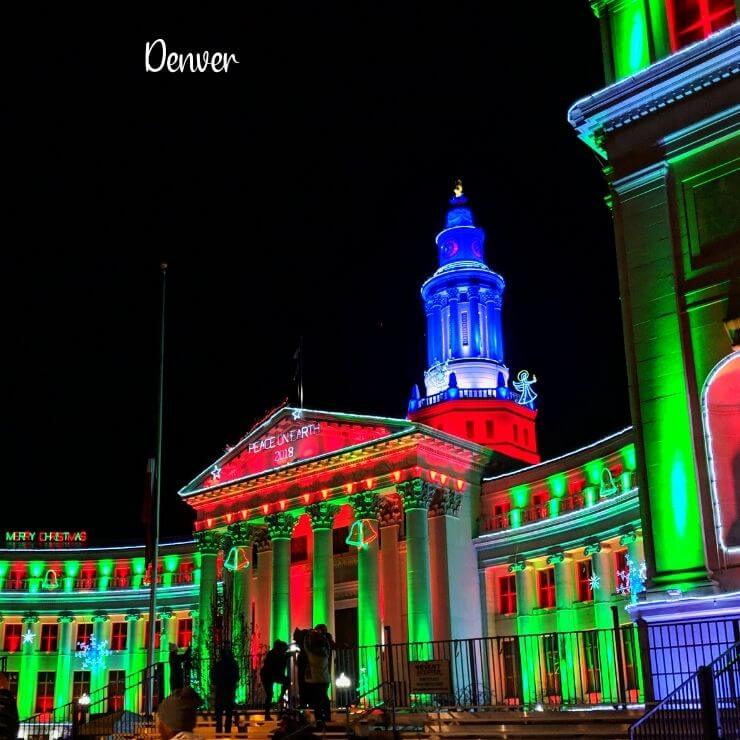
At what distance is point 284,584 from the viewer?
52469 mm

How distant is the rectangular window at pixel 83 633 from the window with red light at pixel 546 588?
115 ft

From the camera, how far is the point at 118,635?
6775 cm

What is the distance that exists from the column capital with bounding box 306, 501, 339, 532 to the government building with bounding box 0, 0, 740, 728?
104mm

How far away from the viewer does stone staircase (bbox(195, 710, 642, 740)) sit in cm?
1762

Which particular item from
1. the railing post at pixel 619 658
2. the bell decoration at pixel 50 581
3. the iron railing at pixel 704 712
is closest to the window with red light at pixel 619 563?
the railing post at pixel 619 658

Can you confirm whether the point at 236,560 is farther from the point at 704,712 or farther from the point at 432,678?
the point at 704,712

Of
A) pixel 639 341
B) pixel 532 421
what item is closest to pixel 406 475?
pixel 532 421

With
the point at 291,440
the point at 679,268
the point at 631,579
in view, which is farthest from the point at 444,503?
the point at 679,268

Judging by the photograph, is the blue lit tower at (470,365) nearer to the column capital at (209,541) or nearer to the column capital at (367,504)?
the column capital at (367,504)

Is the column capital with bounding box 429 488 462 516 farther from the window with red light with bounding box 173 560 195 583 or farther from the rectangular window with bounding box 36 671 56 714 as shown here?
the rectangular window with bounding box 36 671 56 714

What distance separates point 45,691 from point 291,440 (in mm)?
27497

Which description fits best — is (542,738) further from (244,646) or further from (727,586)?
(244,646)

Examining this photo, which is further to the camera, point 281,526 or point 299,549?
point 299,549

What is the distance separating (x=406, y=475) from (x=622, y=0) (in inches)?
1203
